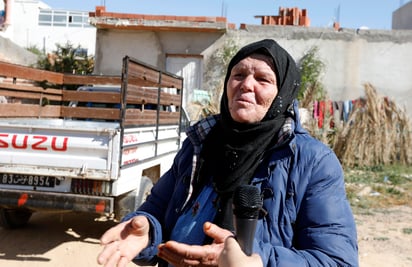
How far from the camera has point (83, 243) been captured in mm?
5523

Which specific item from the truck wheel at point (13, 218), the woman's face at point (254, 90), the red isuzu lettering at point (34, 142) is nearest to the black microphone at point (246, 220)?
the woman's face at point (254, 90)

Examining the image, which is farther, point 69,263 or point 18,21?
point 18,21

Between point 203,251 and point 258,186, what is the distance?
0.41 meters

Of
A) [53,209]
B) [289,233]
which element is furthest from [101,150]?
[289,233]

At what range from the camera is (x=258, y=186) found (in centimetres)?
168

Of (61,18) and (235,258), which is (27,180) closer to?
(235,258)

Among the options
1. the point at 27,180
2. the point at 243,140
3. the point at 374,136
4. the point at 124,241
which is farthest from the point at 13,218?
the point at 374,136

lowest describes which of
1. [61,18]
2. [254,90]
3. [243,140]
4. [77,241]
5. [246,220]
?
[77,241]

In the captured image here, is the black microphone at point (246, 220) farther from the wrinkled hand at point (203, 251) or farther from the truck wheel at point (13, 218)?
the truck wheel at point (13, 218)

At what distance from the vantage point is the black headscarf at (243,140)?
1724mm

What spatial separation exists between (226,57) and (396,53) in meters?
5.59

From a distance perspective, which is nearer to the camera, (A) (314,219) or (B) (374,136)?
(A) (314,219)

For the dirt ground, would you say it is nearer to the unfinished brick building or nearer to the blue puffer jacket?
the blue puffer jacket

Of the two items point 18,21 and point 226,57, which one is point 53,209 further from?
point 18,21
